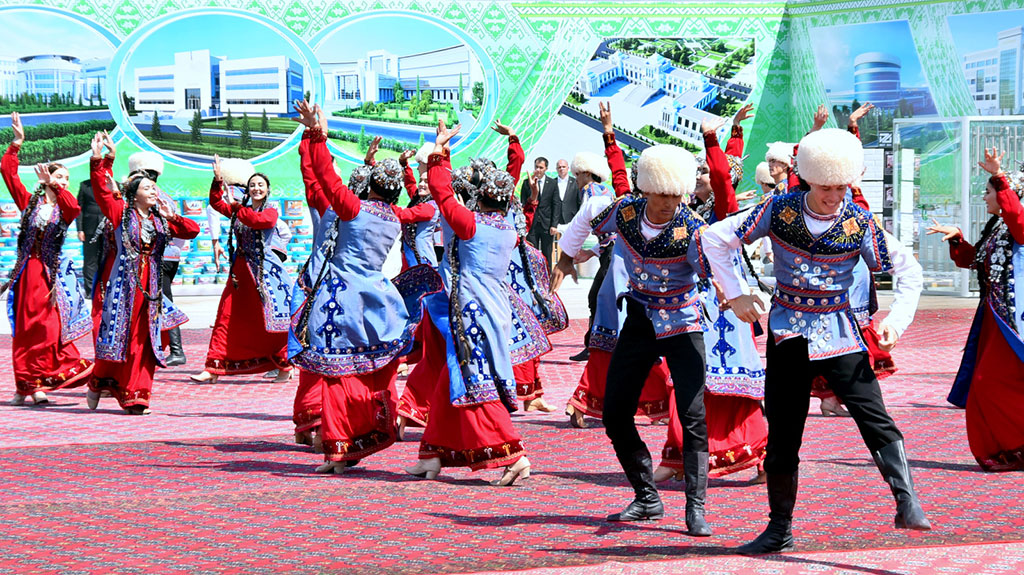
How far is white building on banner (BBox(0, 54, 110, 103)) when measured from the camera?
1903 centimetres

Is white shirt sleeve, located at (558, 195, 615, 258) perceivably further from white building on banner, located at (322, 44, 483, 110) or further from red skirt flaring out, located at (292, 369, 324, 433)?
white building on banner, located at (322, 44, 483, 110)

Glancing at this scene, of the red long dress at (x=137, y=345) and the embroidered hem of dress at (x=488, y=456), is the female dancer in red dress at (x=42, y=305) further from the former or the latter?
the embroidered hem of dress at (x=488, y=456)

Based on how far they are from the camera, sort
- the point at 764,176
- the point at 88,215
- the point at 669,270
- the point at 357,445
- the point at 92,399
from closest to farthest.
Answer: the point at 669,270, the point at 357,445, the point at 764,176, the point at 92,399, the point at 88,215

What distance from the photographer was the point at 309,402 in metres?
8.14

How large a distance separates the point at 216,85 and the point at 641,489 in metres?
14.8

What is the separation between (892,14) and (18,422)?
15.3m

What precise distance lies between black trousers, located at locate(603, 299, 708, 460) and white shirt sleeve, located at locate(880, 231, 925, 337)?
2.81 ft

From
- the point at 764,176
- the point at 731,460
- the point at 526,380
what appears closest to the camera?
the point at 731,460

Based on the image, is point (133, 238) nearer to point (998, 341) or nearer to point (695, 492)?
point (695, 492)

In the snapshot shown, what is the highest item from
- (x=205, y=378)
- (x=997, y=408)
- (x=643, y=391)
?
(x=997, y=408)

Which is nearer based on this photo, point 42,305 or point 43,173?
point 43,173

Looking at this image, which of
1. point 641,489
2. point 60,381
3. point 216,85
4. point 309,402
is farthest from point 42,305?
point 216,85

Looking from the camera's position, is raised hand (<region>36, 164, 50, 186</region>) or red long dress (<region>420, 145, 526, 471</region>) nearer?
red long dress (<region>420, 145, 526, 471</region>)

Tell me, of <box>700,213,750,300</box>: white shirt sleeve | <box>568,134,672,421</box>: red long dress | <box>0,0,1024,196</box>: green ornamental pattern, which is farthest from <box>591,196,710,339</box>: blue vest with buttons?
<box>0,0,1024,196</box>: green ornamental pattern
